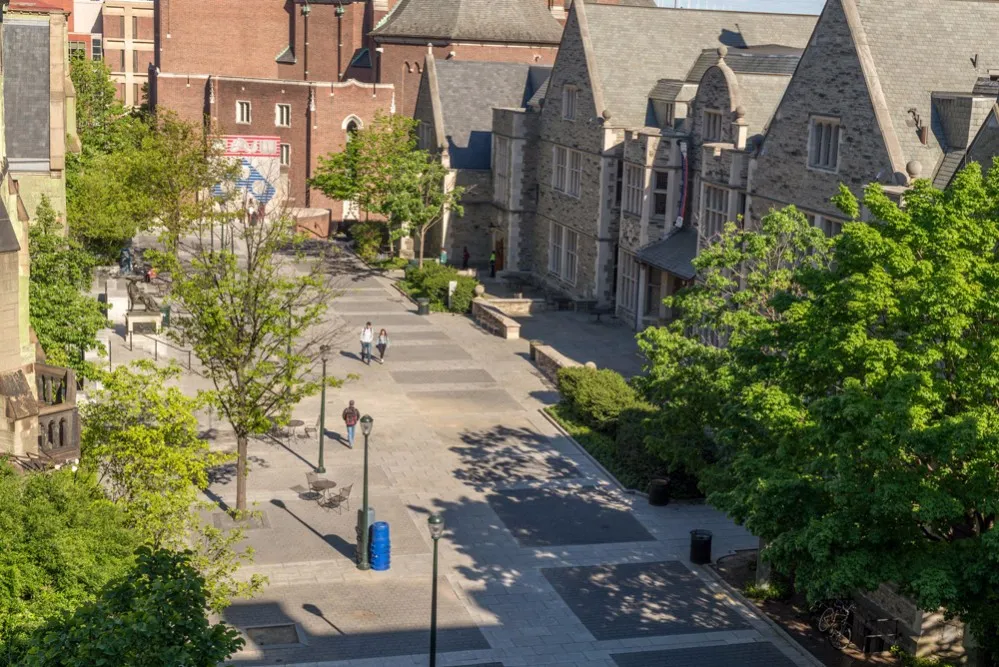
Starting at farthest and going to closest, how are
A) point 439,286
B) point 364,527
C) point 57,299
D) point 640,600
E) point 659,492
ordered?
point 439,286 → point 659,492 → point 57,299 → point 364,527 → point 640,600

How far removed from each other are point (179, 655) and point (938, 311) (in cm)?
1180

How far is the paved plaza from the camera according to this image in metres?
24.0

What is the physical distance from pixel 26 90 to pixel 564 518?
1544cm

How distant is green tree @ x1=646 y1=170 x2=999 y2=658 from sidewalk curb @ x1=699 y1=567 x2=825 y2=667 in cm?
394

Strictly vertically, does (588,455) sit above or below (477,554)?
above

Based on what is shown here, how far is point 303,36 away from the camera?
96125 millimetres

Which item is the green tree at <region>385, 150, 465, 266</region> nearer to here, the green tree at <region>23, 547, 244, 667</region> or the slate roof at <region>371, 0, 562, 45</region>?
the slate roof at <region>371, 0, 562, 45</region>

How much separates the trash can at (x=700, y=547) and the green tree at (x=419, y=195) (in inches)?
1273

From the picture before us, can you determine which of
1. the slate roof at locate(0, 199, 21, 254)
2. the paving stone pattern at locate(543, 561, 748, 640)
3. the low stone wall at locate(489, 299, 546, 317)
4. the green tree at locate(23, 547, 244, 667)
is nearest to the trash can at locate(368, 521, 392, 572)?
the paving stone pattern at locate(543, 561, 748, 640)

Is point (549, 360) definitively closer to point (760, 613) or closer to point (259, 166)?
point (760, 613)

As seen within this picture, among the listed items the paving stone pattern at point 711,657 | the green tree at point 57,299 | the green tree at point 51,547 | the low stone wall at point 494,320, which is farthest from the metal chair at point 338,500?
the low stone wall at point 494,320

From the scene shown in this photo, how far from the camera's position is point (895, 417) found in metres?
18.2

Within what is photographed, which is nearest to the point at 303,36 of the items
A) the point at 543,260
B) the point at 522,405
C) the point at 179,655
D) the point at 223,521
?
the point at 543,260

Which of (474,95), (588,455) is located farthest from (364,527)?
(474,95)
